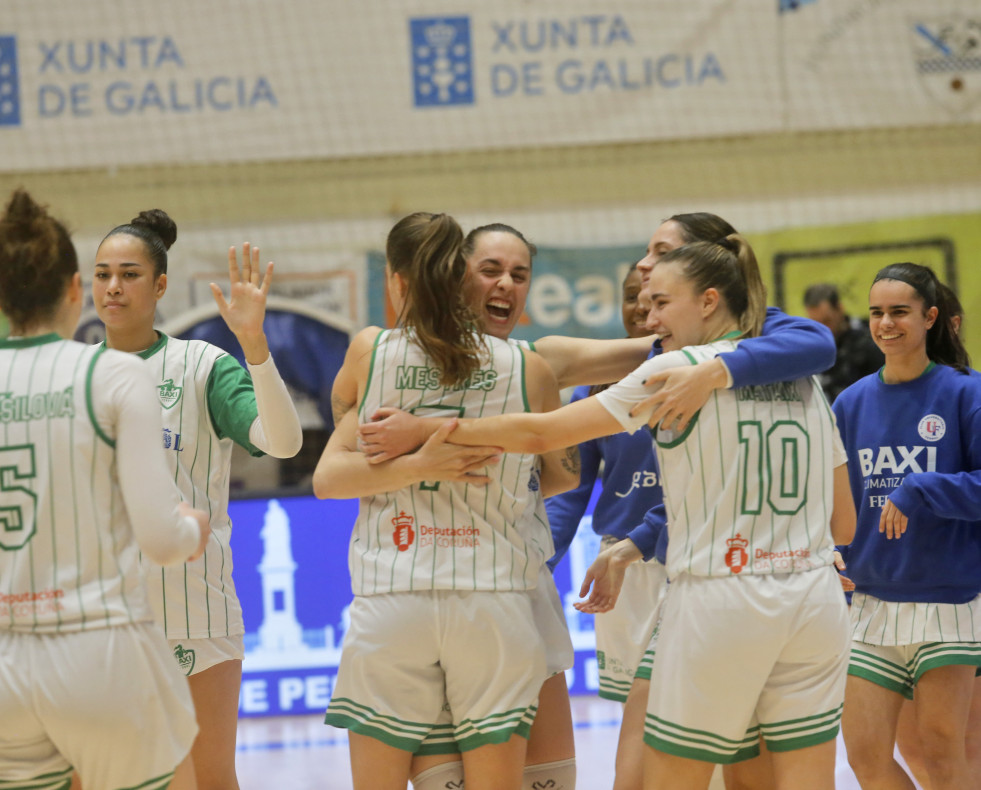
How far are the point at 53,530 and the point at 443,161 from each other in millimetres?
7452

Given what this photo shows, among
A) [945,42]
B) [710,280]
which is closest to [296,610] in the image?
[710,280]

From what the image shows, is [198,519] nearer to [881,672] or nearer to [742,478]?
[742,478]

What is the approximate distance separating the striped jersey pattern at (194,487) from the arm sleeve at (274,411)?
276 mm

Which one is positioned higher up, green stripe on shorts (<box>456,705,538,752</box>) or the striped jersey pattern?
the striped jersey pattern

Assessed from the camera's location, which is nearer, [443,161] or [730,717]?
[730,717]

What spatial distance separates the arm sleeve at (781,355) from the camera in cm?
272

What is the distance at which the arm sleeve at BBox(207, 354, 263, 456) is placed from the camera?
3277 millimetres

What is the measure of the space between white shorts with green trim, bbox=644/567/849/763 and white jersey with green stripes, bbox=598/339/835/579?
60 mm

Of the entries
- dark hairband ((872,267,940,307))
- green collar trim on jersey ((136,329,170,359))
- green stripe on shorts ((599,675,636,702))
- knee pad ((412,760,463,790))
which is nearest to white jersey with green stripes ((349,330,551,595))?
knee pad ((412,760,463,790))

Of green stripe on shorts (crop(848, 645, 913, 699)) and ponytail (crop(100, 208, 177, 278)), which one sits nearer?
ponytail (crop(100, 208, 177, 278))

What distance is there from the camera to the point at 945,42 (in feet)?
30.4

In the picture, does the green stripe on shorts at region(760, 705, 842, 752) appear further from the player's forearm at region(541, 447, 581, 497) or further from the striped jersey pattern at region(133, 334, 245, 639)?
the striped jersey pattern at region(133, 334, 245, 639)

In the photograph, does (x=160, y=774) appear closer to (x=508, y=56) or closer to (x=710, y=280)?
(x=710, y=280)

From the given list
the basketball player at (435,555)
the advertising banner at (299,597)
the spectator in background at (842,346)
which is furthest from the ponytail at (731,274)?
the spectator in background at (842,346)
